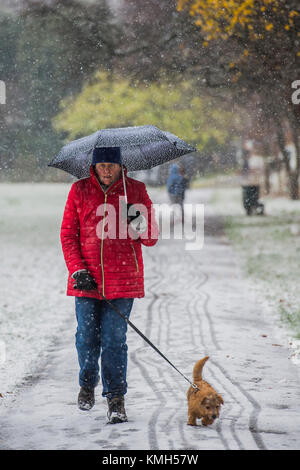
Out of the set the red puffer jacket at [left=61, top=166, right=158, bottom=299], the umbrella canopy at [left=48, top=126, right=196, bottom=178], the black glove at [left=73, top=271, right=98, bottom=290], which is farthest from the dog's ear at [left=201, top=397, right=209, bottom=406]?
the umbrella canopy at [left=48, top=126, right=196, bottom=178]

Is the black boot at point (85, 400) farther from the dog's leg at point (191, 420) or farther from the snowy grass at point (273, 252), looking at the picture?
the snowy grass at point (273, 252)

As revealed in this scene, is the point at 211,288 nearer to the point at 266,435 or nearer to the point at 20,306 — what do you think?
the point at 20,306

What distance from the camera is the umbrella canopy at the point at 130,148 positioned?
554 cm

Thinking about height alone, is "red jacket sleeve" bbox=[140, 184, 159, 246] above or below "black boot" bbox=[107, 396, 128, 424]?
above

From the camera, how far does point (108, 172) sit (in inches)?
212

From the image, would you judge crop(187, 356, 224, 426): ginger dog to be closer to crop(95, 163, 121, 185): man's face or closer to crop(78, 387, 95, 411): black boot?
crop(78, 387, 95, 411): black boot

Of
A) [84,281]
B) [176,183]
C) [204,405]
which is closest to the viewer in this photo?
[204,405]

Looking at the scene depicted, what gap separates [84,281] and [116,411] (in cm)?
86

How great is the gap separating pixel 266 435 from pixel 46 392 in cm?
191

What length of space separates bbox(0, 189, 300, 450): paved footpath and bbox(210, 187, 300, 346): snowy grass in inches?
16.3

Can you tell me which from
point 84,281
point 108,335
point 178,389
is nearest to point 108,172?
point 84,281

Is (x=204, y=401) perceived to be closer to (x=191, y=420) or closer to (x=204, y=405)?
(x=204, y=405)

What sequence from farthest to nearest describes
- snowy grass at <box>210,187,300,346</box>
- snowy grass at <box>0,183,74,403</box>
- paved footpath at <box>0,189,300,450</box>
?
snowy grass at <box>210,187,300,346</box> < snowy grass at <box>0,183,74,403</box> < paved footpath at <box>0,189,300,450</box>

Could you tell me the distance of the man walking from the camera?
5289 millimetres
